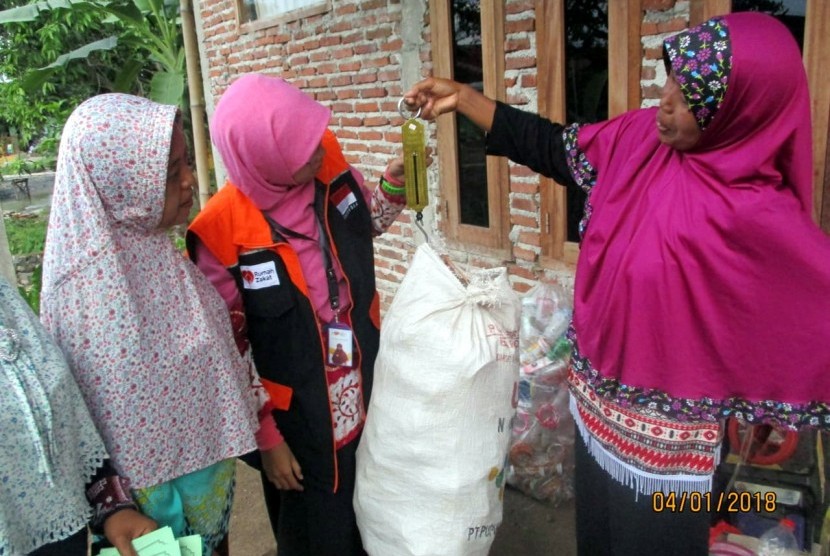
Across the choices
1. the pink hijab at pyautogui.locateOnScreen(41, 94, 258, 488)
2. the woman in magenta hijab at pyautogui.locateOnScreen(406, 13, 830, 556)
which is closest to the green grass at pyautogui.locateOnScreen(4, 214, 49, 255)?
the pink hijab at pyautogui.locateOnScreen(41, 94, 258, 488)

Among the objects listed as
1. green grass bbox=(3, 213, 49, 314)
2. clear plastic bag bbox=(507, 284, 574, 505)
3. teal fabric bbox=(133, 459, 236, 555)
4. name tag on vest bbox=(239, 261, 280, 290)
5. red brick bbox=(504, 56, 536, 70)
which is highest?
red brick bbox=(504, 56, 536, 70)

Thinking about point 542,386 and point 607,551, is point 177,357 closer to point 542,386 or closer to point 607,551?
point 607,551

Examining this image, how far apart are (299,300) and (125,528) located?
0.71 metres

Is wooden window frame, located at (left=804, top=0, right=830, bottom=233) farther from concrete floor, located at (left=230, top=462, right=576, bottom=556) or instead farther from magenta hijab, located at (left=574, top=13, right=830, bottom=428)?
concrete floor, located at (left=230, top=462, right=576, bottom=556)

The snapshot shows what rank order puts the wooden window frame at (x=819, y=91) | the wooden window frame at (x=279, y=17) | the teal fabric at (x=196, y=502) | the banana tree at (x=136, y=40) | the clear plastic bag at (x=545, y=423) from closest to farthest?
the teal fabric at (x=196, y=502), the wooden window frame at (x=819, y=91), the clear plastic bag at (x=545, y=423), the wooden window frame at (x=279, y=17), the banana tree at (x=136, y=40)

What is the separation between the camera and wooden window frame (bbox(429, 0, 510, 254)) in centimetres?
323

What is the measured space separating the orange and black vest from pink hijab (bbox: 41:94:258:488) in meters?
0.23

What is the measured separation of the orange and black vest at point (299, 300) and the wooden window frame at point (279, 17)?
2816 millimetres

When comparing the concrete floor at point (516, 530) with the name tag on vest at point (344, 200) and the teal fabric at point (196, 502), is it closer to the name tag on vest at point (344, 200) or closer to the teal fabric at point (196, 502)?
the teal fabric at point (196, 502)

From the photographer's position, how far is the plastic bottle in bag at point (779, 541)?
6.50 feet

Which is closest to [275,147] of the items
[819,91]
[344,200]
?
[344,200]

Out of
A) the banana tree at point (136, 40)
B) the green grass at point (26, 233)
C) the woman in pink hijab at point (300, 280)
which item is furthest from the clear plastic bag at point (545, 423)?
the green grass at point (26, 233)

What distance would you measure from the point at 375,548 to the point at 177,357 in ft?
2.57

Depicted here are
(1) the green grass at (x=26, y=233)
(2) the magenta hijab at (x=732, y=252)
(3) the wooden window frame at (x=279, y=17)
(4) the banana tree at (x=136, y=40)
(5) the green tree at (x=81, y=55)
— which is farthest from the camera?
(1) the green grass at (x=26, y=233)
